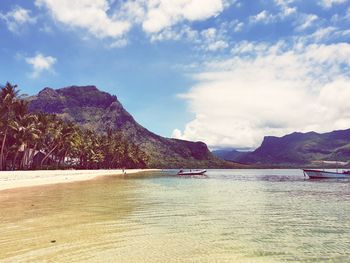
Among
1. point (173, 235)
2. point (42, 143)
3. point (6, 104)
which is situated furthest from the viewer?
point (42, 143)

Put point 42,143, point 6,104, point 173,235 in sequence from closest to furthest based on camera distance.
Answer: point 173,235 < point 6,104 < point 42,143

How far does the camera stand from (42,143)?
92.8 meters

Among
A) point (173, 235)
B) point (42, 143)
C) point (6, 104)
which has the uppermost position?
point (6, 104)

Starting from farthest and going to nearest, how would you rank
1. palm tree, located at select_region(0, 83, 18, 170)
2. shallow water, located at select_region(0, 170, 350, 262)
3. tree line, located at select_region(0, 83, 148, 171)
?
tree line, located at select_region(0, 83, 148, 171) < palm tree, located at select_region(0, 83, 18, 170) < shallow water, located at select_region(0, 170, 350, 262)

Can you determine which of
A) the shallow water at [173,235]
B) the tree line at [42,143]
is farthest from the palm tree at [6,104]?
the shallow water at [173,235]

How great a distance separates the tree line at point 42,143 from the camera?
70.0 meters

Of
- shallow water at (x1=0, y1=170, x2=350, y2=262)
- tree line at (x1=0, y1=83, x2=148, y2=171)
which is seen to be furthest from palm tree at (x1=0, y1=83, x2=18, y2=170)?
shallow water at (x1=0, y1=170, x2=350, y2=262)

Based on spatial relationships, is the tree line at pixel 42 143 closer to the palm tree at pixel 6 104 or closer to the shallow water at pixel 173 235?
the palm tree at pixel 6 104

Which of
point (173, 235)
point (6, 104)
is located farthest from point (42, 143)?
point (173, 235)

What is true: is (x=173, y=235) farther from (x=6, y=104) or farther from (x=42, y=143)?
(x=42, y=143)

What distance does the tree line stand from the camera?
2756 inches

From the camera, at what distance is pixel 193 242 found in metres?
12.4

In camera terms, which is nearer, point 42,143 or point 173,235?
point 173,235

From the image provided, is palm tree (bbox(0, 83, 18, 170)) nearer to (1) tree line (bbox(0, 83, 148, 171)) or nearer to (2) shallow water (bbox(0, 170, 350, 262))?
(1) tree line (bbox(0, 83, 148, 171))
